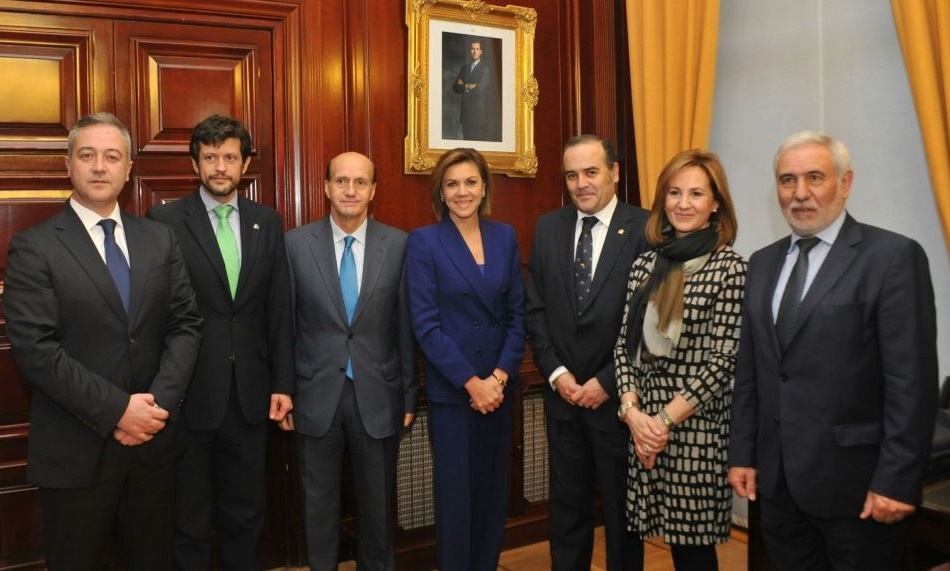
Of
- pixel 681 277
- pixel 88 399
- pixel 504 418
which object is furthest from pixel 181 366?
pixel 681 277

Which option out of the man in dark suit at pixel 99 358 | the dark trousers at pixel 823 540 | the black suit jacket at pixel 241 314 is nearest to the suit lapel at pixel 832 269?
the dark trousers at pixel 823 540

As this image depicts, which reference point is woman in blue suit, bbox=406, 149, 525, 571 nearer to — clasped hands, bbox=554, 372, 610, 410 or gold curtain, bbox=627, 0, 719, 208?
clasped hands, bbox=554, 372, 610, 410

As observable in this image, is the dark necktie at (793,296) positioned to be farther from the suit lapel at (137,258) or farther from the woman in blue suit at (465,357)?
the suit lapel at (137,258)

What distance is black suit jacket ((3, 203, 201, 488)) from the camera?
2090 mm

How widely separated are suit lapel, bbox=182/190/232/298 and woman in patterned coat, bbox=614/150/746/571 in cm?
133

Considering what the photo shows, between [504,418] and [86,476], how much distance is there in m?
1.36

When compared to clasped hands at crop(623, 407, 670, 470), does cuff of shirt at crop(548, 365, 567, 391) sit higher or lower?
higher

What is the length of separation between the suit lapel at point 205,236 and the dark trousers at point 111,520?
0.62 metres

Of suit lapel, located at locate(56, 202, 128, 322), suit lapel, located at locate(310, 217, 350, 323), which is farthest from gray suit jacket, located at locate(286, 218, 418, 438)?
suit lapel, located at locate(56, 202, 128, 322)

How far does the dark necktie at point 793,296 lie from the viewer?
6.49 feet

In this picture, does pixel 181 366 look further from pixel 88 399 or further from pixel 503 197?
pixel 503 197

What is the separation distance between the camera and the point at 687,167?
7.70 feet

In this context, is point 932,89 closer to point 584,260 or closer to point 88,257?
point 584,260

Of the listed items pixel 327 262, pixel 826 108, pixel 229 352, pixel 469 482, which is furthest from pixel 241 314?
pixel 826 108
